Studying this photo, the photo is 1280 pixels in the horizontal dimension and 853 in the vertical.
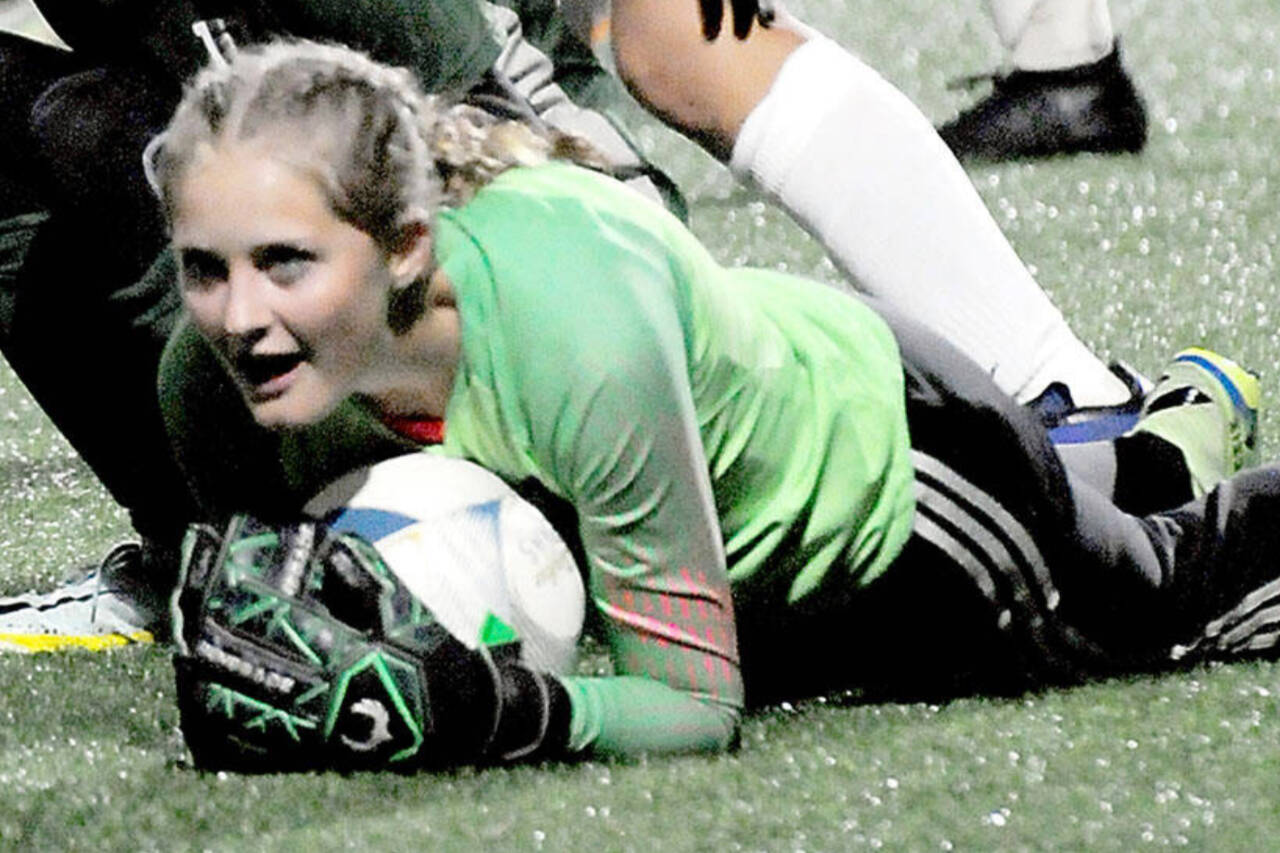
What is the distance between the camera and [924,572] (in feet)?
7.64

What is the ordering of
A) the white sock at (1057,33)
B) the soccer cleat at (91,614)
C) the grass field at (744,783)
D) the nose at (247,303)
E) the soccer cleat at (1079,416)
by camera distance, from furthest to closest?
the white sock at (1057,33)
the soccer cleat at (1079,416)
the soccer cleat at (91,614)
the nose at (247,303)
the grass field at (744,783)

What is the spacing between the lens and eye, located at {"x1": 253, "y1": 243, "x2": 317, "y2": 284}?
6.69 feet

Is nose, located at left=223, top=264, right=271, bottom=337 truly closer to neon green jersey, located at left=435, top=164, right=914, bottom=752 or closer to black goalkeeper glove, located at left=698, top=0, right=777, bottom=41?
neon green jersey, located at left=435, top=164, right=914, bottom=752

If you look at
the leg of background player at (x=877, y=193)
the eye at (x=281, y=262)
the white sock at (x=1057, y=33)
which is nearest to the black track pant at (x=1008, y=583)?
the leg of background player at (x=877, y=193)

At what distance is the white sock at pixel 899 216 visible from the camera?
2.77 m

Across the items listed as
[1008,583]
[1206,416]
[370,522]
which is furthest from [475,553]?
[1206,416]

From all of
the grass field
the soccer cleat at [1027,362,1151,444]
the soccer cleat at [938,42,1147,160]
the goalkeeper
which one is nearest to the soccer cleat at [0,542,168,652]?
the grass field

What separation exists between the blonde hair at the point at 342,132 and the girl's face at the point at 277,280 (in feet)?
0.05

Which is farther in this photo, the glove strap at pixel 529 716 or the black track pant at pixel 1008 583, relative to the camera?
the black track pant at pixel 1008 583

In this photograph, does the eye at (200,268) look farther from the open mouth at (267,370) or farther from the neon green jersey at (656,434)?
the neon green jersey at (656,434)

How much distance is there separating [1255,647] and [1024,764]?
0.43 meters

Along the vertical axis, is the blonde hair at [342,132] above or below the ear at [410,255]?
above

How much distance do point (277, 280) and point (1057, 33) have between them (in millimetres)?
2823

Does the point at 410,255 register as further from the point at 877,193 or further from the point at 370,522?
the point at 877,193
